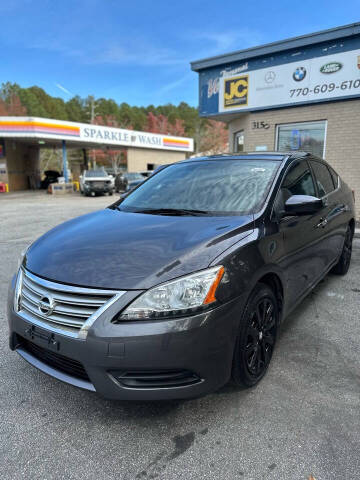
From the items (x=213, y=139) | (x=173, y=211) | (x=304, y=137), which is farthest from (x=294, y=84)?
(x=213, y=139)

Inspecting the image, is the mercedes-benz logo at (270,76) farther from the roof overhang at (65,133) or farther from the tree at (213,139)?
the tree at (213,139)

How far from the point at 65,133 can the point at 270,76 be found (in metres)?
16.5

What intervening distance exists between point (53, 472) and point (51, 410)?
0.49 metres

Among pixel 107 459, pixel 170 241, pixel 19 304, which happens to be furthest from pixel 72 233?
pixel 107 459

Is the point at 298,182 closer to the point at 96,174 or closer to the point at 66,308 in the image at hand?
the point at 66,308

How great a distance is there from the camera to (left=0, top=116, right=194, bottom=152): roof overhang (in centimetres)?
2095

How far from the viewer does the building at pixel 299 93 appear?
8453mm

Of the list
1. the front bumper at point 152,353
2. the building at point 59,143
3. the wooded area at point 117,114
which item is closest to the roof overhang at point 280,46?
the front bumper at point 152,353

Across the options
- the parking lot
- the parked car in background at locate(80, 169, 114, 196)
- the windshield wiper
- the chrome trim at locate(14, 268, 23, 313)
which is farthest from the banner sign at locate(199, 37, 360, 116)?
the parked car in background at locate(80, 169, 114, 196)

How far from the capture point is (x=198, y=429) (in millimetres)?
Result: 2010

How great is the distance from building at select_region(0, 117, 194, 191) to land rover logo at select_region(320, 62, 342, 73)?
17490mm

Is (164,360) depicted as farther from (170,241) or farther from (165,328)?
(170,241)

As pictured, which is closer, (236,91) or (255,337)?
(255,337)

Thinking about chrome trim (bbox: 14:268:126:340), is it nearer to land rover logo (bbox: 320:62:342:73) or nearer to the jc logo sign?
land rover logo (bbox: 320:62:342:73)
